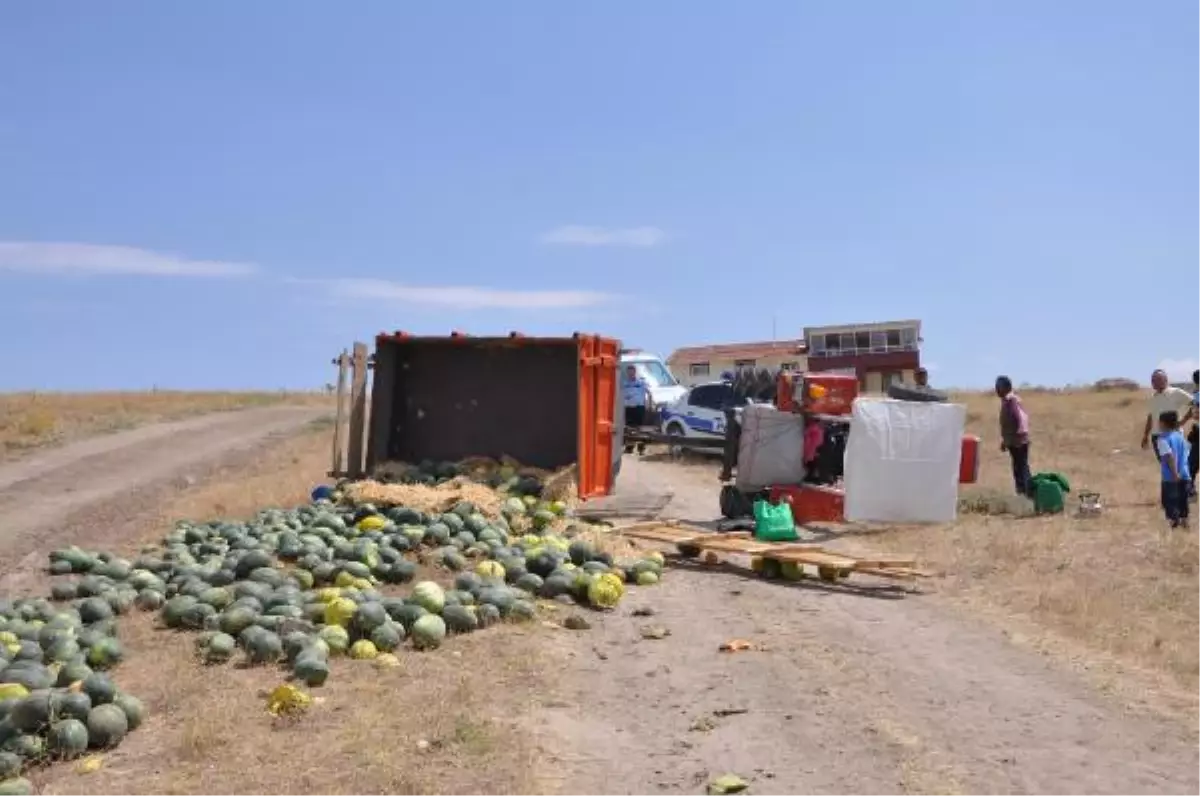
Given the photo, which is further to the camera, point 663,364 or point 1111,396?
point 1111,396

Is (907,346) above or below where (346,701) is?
above

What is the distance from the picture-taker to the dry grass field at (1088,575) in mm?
8555

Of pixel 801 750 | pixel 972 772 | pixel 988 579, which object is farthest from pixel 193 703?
pixel 988 579

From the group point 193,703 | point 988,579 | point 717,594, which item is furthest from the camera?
point 988,579

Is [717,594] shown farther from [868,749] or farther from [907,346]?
[907,346]

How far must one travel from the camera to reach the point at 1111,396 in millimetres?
45375

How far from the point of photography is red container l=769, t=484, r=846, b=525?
14.7m

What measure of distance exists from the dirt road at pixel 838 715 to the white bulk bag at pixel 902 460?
480 centimetres

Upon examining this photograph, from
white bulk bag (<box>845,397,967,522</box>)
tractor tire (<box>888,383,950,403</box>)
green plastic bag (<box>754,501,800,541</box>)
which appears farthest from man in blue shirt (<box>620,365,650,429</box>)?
green plastic bag (<box>754,501,800,541</box>)

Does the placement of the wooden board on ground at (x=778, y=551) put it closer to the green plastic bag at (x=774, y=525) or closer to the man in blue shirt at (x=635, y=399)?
the green plastic bag at (x=774, y=525)

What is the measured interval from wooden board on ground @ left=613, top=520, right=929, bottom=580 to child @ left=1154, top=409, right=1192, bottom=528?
387 centimetres

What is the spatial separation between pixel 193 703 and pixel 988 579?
7.71m

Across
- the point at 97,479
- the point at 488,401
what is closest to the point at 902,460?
the point at 488,401

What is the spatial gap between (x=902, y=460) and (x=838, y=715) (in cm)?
820
